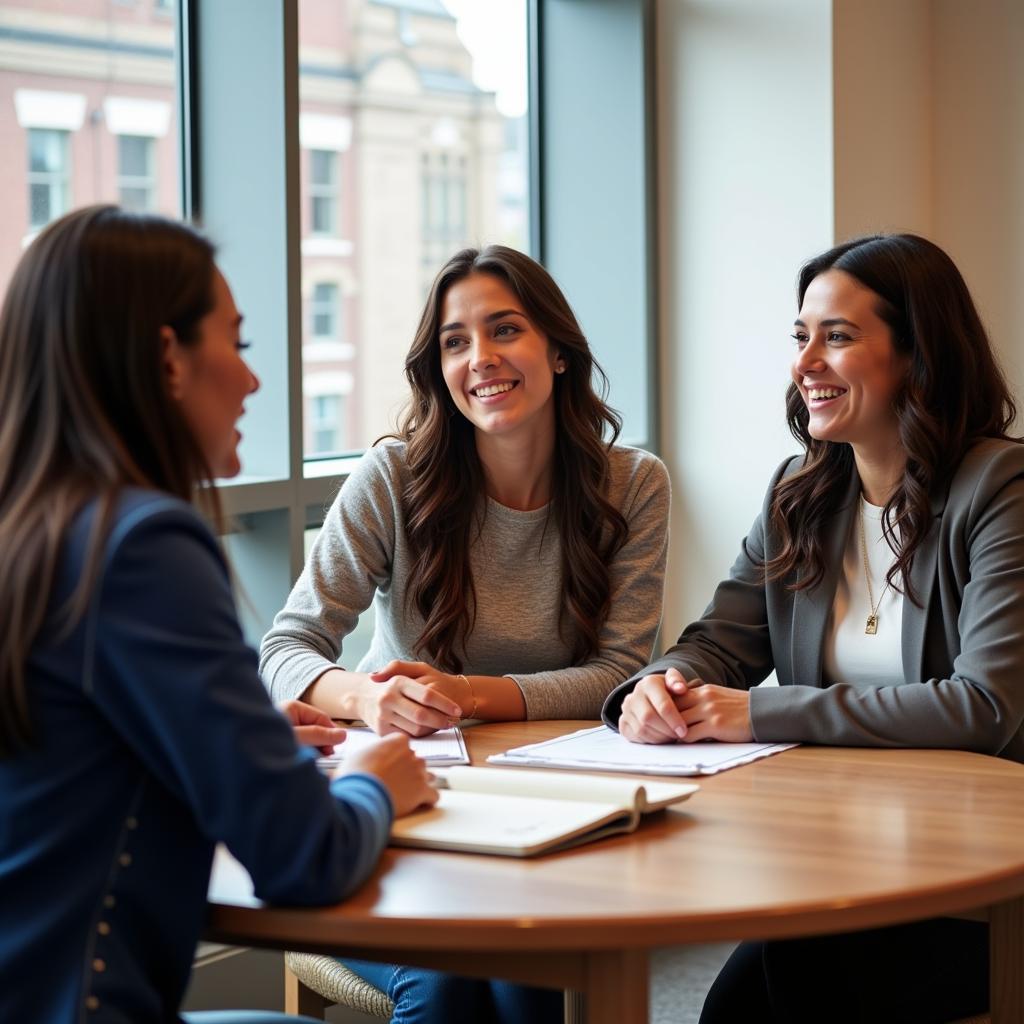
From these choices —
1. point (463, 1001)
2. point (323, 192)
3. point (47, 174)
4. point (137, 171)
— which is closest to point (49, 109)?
point (47, 174)

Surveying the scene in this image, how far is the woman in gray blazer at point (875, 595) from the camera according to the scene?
183cm

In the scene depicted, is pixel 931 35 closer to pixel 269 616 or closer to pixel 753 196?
pixel 753 196

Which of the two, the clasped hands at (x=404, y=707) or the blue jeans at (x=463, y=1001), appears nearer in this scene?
the blue jeans at (x=463, y=1001)

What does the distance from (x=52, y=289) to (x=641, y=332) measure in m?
2.92

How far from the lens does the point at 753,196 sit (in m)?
3.82

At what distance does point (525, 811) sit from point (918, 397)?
1.02 m

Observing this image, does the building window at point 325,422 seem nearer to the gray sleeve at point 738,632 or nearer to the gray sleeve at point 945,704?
the gray sleeve at point 738,632

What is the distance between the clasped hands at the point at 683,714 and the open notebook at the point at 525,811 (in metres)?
0.30

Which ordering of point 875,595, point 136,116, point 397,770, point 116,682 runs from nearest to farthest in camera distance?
point 116,682
point 397,770
point 875,595
point 136,116

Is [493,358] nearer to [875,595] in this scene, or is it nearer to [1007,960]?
[875,595]

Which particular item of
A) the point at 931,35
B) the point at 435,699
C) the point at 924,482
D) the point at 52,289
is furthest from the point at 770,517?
the point at 931,35

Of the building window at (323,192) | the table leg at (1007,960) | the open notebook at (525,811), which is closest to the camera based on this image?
the open notebook at (525,811)

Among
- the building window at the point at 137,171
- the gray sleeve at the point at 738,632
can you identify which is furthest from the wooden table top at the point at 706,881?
the building window at the point at 137,171

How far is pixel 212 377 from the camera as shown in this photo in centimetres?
126
